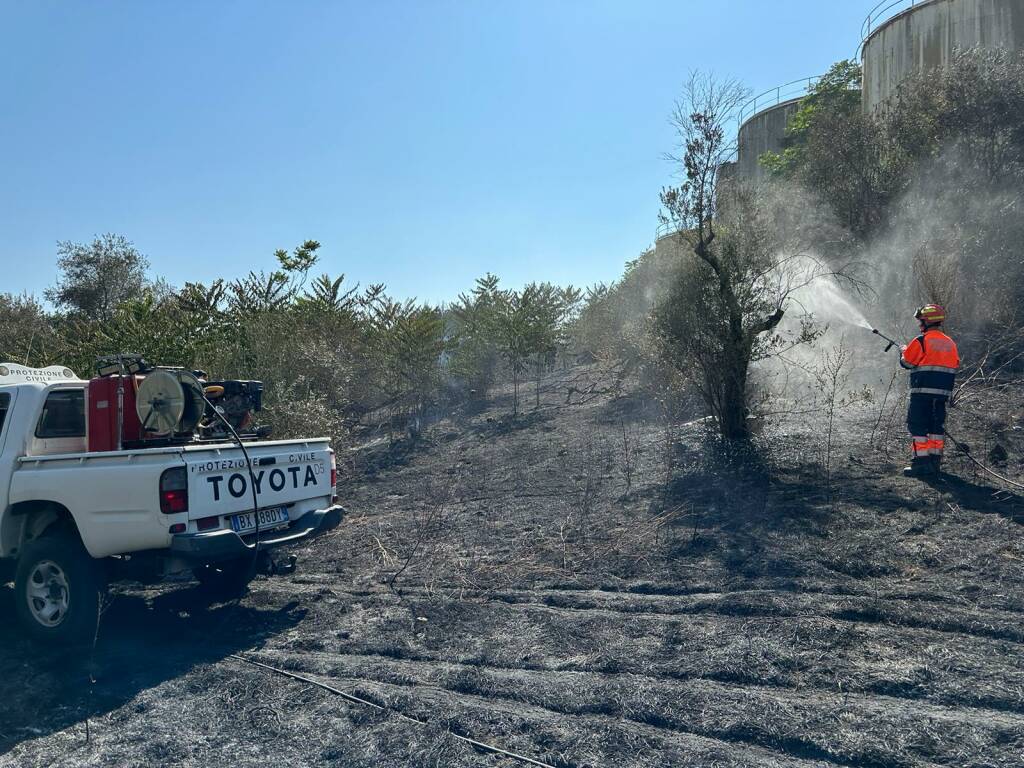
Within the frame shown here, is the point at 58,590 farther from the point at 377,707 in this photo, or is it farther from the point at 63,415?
the point at 377,707

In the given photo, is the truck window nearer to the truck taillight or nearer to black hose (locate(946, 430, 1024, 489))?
the truck taillight

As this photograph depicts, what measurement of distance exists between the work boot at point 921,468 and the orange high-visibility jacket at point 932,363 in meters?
0.71

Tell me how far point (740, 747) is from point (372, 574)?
433cm

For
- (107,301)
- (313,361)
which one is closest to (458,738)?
(313,361)

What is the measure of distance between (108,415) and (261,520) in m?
1.50

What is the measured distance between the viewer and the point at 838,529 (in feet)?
23.1

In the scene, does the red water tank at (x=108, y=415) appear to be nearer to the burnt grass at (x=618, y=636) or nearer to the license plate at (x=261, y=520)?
the license plate at (x=261, y=520)

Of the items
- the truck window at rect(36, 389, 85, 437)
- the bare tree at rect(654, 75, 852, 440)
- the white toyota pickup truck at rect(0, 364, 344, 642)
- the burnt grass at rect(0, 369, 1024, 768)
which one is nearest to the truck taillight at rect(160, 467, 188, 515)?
the white toyota pickup truck at rect(0, 364, 344, 642)

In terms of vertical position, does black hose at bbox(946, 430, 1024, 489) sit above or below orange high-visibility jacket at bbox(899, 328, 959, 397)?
below

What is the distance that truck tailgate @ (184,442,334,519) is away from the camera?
576cm

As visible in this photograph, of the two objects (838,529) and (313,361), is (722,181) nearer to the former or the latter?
(838,529)

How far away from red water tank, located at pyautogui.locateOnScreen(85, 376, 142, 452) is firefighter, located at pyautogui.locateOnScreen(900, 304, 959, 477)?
732 cm

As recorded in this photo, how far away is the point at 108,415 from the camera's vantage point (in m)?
6.42

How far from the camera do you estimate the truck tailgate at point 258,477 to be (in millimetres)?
5758
